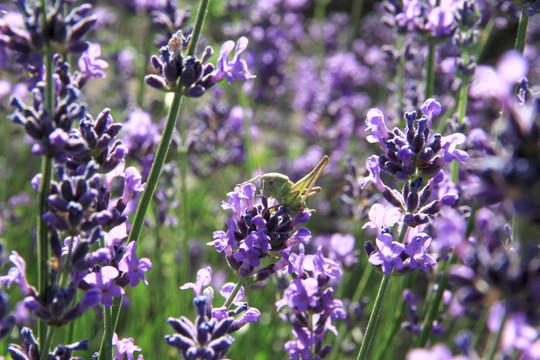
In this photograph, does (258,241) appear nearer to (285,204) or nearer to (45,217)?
(285,204)

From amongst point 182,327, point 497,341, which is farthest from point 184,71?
point 497,341

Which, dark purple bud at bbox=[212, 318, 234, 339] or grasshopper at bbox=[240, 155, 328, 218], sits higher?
grasshopper at bbox=[240, 155, 328, 218]

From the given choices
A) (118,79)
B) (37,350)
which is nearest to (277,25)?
(118,79)

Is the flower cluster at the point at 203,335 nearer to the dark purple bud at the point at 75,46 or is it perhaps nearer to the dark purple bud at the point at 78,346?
the dark purple bud at the point at 78,346

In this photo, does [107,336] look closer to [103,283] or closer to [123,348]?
[123,348]

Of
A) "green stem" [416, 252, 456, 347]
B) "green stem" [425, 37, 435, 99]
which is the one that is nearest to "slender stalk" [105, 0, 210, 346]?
"green stem" [416, 252, 456, 347]

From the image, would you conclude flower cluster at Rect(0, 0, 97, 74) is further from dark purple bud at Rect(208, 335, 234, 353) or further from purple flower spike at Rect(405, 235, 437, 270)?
purple flower spike at Rect(405, 235, 437, 270)

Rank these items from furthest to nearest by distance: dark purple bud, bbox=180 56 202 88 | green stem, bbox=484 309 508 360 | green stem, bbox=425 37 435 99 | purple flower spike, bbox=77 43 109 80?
1. green stem, bbox=425 37 435 99
2. purple flower spike, bbox=77 43 109 80
3. dark purple bud, bbox=180 56 202 88
4. green stem, bbox=484 309 508 360
